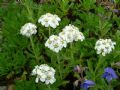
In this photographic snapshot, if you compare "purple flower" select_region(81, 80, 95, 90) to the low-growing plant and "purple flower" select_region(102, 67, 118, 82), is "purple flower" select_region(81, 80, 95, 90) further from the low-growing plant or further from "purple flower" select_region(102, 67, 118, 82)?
"purple flower" select_region(102, 67, 118, 82)

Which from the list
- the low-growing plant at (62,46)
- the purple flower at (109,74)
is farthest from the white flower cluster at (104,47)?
the purple flower at (109,74)

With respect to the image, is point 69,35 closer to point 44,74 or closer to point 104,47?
point 104,47

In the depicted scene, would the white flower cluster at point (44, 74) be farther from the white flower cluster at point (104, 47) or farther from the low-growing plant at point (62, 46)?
the white flower cluster at point (104, 47)

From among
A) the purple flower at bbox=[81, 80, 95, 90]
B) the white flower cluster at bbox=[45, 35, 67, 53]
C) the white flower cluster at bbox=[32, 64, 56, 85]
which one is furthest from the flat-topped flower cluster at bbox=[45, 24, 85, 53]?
the purple flower at bbox=[81, 80, 95, 90]

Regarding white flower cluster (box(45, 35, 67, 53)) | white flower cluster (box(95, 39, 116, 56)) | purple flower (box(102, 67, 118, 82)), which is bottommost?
purple flower (box(102, 67, 118, 82))

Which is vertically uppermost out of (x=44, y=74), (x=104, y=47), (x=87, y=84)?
(x=104, y=47)

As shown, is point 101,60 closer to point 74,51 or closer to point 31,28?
point 74,51

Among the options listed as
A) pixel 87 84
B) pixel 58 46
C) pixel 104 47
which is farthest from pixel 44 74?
pixel 104 47

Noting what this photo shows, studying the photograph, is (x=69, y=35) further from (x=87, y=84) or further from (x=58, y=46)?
(x=87, y=84)

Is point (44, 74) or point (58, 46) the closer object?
point (44, 74)

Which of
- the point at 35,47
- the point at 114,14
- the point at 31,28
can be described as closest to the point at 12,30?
the point at 35,47

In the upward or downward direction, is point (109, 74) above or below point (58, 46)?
below
